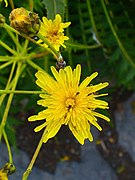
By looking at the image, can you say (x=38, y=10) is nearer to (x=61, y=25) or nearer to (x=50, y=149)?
(x=61, y=25)

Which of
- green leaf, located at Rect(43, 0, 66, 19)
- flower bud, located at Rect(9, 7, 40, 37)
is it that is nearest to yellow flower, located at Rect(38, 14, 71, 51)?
green leaf, located at Rect(43, 0, 66, 19)

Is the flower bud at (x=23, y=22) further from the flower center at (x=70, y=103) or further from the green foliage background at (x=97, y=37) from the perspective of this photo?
the green foliage background at (x=97, y=37)

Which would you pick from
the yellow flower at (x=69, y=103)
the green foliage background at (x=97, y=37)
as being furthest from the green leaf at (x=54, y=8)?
the green foliage background at (x=97, y=37)

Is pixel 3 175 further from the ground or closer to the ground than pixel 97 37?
closer to the ground

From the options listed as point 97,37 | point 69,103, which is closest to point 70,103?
point 69,103

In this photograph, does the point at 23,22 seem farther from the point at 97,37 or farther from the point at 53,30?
the point at 97,37

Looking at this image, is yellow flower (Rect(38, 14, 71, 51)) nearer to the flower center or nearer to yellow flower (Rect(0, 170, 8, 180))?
the flower center
